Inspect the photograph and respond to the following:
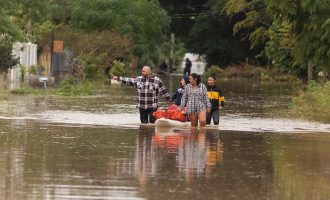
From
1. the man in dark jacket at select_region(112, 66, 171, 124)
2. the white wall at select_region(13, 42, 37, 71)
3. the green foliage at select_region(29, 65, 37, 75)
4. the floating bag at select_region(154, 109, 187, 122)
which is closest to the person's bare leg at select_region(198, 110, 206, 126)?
the floating bag at select_region(154, 109, 187, 122)

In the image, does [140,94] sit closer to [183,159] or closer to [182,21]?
[183,159]

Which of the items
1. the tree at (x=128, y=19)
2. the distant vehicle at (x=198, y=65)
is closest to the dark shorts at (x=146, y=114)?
the tree at (x=128, y=19)

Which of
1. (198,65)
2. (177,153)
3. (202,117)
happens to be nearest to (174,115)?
(202,117)

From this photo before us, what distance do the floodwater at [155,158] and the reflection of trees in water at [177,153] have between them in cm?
2

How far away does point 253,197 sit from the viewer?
11.8m

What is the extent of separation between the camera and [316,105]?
2647 centimetres

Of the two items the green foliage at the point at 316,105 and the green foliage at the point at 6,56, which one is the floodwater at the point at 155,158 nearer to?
the green foliage at the point at 316,105

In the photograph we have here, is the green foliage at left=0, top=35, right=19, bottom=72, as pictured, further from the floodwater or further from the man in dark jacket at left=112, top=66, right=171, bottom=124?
the man in dark jacket at left=112, top=66, right=171, bottom=124

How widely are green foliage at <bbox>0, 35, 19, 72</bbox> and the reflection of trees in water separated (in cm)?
2004

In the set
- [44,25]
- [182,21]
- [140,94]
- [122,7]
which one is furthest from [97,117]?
[182,21]

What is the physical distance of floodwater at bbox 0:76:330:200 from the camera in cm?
1220

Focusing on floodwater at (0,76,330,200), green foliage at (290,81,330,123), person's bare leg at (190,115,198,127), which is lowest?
floodwater at (0,76,330,200)

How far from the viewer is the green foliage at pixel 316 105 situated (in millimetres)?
25672

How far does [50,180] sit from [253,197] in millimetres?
2772
